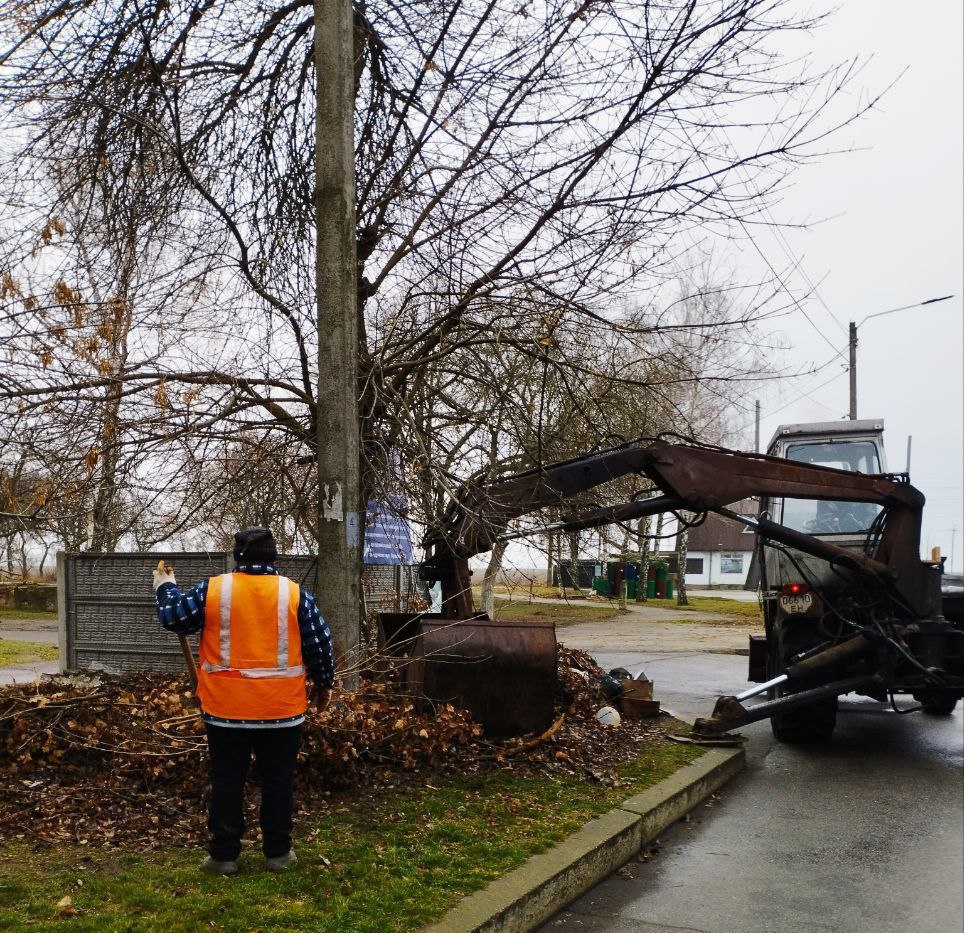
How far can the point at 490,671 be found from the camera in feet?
23.4

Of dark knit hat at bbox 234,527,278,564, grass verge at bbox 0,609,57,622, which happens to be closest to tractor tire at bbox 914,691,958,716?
dark knit hat at bbox 234,527,278,564

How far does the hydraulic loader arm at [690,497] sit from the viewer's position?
768 centimetres

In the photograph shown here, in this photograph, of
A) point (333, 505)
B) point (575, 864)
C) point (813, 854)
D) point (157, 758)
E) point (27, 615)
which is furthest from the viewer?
point (27, 615)

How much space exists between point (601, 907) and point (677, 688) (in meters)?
8.48

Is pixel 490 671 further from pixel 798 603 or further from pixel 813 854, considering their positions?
pixel 798 603

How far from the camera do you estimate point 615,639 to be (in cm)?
2209

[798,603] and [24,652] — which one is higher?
[798,603]

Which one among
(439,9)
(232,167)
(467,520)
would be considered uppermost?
(439,9)

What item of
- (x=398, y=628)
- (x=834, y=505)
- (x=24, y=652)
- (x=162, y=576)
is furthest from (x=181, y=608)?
(x=24, y=652)

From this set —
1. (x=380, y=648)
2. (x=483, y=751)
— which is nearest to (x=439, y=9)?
(x=380, y=648)

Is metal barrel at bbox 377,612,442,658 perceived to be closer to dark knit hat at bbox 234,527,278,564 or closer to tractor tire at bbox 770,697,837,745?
dark knit hat at bbox 234,527,278,564

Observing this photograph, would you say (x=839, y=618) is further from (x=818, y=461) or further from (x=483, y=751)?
(x=483, y=751)

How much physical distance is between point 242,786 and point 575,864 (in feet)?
5.67

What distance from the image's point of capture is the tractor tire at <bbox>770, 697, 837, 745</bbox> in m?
9.12
